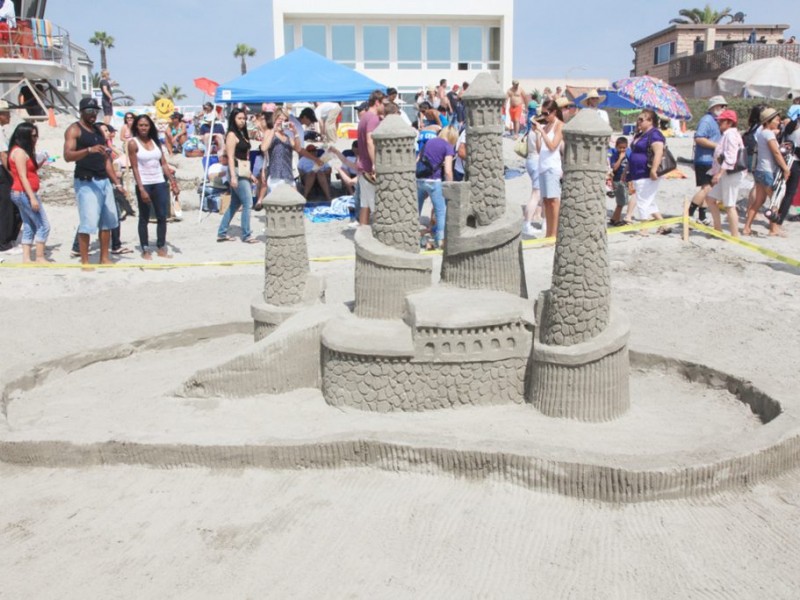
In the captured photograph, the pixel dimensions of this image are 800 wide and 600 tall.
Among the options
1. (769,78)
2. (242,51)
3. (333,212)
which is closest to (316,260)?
(333,212)

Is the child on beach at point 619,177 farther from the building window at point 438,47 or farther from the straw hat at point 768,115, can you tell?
the building window at point 438,47

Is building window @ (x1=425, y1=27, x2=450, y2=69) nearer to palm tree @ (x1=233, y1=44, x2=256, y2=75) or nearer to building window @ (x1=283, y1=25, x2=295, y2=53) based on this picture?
building window @ (x1=283, y1=25, x2=295, y2=53)

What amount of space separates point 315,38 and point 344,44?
118 cm

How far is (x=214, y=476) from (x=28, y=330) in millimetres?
3798

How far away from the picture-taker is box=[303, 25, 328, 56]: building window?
96.0 feet

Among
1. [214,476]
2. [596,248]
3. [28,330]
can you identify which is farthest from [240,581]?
[28,330]

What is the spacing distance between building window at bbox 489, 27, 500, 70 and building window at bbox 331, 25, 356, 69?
5.72 metres

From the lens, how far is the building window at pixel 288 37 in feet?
95.1

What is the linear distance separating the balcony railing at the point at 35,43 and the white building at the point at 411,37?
8145mm

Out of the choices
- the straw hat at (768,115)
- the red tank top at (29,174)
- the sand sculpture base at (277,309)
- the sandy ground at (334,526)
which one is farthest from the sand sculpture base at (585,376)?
the red tank top at (29,174)

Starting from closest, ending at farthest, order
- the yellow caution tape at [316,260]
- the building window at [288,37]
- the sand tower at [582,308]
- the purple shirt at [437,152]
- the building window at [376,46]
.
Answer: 1. the sand tower at [582,308]
2. the yellow caution tape at [316,260]
3. the purple shirt at [437,152]
4. the building window at [288,37]
5. the building window at [376,46]

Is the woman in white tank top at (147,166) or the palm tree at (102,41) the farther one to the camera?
the palm tree at (102,41)

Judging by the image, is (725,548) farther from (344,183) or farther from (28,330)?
(344,183)

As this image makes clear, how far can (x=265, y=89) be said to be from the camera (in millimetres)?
12273
